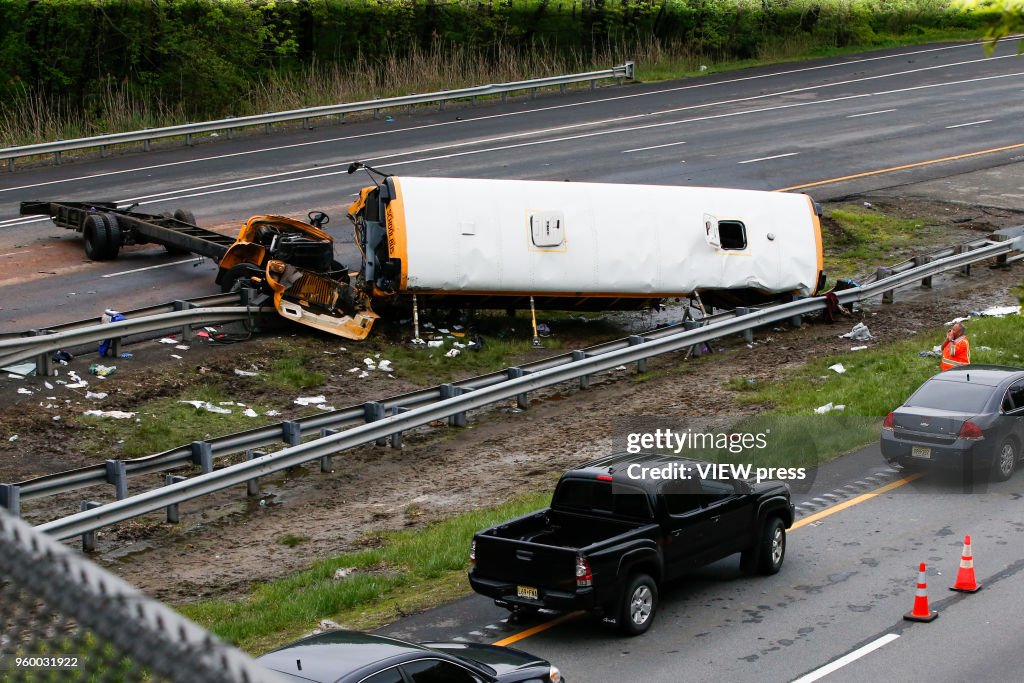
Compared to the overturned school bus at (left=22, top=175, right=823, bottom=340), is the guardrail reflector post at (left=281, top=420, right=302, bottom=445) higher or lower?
lower

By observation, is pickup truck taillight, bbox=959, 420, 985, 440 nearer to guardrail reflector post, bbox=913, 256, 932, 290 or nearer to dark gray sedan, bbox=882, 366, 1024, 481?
dark gray sedan, bbox=882, 366, 1024, 481

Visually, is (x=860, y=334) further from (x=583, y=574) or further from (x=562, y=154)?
(x=583, y=574)

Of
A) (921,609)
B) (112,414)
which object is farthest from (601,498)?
(112,414)

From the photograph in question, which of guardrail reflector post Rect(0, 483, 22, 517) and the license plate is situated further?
guardrail reflector post Rect(0, 483, 22, 517)

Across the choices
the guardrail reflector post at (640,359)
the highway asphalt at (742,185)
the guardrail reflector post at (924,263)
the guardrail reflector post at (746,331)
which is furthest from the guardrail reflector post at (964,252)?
the guardrail reflector post at (640,359)

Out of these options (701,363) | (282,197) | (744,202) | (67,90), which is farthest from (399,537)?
(67,90)

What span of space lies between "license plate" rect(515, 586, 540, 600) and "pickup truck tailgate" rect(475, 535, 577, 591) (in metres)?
0.05

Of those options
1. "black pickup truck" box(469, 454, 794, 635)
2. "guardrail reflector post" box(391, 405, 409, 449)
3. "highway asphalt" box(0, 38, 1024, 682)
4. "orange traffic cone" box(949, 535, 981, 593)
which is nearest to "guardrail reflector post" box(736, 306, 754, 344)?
"highway asphalt" box(0, 38, 1024, 682)

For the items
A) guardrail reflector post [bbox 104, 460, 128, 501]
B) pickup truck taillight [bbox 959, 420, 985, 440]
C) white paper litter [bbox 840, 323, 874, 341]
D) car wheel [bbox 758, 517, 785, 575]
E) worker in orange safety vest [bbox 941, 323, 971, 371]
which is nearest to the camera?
car wheel [bbox 758, 517, 785, 575]

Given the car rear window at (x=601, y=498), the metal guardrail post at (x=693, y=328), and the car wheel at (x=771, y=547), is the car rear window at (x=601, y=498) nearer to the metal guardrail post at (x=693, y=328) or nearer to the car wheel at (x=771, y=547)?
the car wheel at (x=771, y=547)

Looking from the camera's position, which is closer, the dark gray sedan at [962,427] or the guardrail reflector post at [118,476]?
the guardrail reflector post at [118,476]

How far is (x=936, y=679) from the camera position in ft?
35.9

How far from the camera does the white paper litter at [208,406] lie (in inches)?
755

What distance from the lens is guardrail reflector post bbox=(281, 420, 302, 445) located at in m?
16.7
